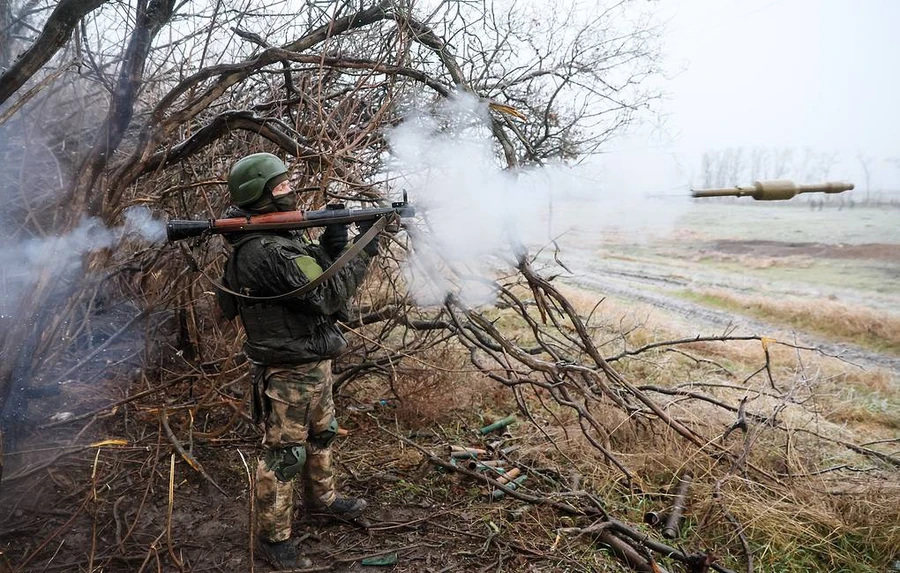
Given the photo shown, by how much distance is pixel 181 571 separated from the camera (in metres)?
2.80

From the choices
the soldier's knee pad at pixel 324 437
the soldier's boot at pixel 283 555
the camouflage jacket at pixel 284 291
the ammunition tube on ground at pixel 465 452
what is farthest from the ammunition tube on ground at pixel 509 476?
the camouflage jacket at pixel 284 291

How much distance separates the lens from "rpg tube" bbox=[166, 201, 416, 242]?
2.76 meters

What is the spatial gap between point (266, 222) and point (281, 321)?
526 mm

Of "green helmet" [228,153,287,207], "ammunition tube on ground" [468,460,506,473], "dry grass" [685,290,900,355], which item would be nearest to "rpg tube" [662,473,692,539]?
"ammunition tube on ground" [468,460,506,473]

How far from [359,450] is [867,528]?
3446 mm

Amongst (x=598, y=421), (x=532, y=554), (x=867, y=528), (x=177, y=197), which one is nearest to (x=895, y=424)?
(x=867, y=528)

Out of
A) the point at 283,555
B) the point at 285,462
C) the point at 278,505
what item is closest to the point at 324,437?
the point at 285,462

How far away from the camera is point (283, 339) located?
285cm

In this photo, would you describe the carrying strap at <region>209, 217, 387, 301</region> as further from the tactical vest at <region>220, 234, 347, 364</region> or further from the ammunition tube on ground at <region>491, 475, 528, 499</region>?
the ammunition tube on ground at <region>491, 475, 528, 499</region>

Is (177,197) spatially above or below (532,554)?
above

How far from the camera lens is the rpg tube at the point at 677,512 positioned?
10.8ft

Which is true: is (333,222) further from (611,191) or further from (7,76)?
(611,191)

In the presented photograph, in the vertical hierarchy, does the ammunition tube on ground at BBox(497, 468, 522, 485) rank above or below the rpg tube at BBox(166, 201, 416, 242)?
below

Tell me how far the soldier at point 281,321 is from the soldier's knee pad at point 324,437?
0.51ft
